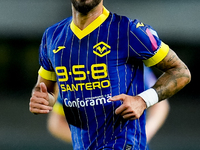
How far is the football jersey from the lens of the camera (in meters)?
2.40

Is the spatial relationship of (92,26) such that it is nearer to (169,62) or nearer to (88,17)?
(88,17)

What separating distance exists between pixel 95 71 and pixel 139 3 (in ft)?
26.3

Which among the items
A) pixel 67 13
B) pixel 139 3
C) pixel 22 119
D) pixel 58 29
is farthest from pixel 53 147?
pixel 139 3

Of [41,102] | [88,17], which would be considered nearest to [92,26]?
[88,17]

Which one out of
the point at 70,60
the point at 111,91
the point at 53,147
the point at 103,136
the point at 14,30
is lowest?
the point at 53,147

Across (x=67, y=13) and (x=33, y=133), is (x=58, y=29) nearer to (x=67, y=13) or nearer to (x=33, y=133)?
(x=33, y=133)

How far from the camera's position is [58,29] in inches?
106

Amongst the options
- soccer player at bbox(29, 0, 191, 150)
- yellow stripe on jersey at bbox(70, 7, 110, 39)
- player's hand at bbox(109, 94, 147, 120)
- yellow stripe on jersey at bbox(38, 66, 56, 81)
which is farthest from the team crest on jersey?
yellow stripe on jersey at bbox(38, 66, 56, 81)

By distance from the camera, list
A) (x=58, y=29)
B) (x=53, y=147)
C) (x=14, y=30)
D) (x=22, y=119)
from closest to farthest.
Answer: (x=58, y=29) < (x=53, y=147) < (x=22, y=119) < (x=14, y=30)

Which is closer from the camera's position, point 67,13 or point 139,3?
point 67,13

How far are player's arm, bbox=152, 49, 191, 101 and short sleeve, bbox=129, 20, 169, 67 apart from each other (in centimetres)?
5

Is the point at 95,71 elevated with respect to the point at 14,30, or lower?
lower

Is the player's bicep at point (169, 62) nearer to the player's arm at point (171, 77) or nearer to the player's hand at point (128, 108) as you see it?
the player's arm at point (171, 77)

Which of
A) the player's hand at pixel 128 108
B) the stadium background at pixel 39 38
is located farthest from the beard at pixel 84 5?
the stadium background at pixel 39 38
